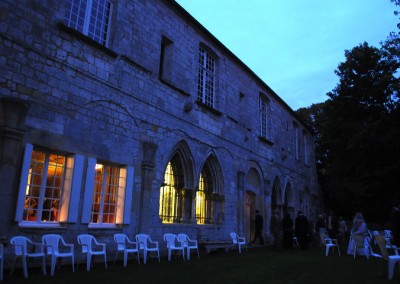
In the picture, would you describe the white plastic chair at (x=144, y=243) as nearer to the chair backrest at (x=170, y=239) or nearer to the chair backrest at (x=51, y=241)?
the chair backrest at (x=170, y=239)

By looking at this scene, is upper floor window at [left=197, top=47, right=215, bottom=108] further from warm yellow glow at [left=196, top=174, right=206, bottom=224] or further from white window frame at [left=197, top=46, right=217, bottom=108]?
warm yellow glow at [left=196, top=174, right=206, bottom=224]

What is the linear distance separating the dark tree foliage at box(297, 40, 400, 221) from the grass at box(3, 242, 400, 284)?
37.1ft

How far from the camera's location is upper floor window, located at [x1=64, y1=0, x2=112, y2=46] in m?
8.27

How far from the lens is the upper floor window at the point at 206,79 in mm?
12508

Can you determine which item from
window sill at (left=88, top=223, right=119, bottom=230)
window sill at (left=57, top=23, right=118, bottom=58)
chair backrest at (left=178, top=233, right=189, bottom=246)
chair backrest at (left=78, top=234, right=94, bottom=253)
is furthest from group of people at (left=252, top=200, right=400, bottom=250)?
window sill at (left=57, top=23, right=118, bottom=58)

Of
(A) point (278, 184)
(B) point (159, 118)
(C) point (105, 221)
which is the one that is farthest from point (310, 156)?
(C) point (105, 221)

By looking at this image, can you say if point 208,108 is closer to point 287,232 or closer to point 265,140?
point 265,140

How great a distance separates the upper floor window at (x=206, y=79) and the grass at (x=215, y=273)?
5.84 meters

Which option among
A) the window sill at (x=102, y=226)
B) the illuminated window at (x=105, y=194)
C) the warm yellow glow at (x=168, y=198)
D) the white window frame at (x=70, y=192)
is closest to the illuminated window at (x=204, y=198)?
the warm yellow glow at (x=168, y=198)

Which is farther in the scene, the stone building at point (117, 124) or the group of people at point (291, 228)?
the group of people at point (291, 228)

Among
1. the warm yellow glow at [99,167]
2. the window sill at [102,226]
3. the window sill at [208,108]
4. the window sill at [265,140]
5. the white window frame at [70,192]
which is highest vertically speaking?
the window sill at [208,108]

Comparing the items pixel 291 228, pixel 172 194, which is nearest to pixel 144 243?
pixel 172 194

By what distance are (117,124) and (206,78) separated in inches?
202

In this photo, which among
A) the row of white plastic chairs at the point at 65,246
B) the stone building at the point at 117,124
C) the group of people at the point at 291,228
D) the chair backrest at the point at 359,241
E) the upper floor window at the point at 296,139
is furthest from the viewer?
the upper floor window at the point at 296,139
